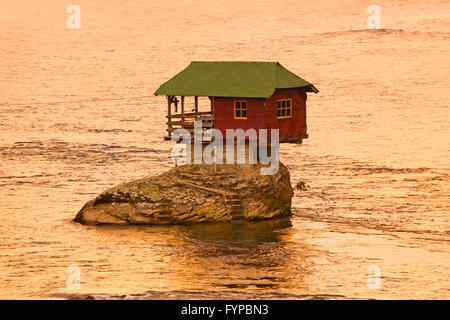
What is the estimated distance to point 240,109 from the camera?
53.8 m

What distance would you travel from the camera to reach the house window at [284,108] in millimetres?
53844

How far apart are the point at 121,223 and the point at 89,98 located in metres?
52.5

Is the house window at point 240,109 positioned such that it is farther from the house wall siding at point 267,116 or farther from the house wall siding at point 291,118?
the house wall siding at point 291,118

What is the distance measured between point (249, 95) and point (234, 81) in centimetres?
189

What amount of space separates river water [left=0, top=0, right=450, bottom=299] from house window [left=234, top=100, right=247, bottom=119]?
20.0ft

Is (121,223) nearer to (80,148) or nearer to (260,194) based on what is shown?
(260,194)

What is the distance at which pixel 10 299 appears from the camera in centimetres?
4222

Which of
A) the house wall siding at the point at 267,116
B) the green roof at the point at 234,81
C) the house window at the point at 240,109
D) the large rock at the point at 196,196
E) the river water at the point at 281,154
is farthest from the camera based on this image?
the large rock at the point at 196,196

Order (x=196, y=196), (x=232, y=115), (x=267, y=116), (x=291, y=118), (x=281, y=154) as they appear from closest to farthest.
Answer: (x=267, y=116) < (x=232, y=115) < (x=291, y=118) < (x=196, y=196) < (x=281, y=154)

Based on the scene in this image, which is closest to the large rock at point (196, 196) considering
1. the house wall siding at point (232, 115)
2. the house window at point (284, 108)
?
the house wall siding at point (232, 115)

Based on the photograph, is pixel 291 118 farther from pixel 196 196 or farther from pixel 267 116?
pixel 196 196

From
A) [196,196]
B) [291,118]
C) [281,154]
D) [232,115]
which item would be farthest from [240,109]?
[281,154]

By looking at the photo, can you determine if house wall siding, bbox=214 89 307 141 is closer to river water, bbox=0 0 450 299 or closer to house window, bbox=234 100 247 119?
house window, bbox=234 100 247 119
